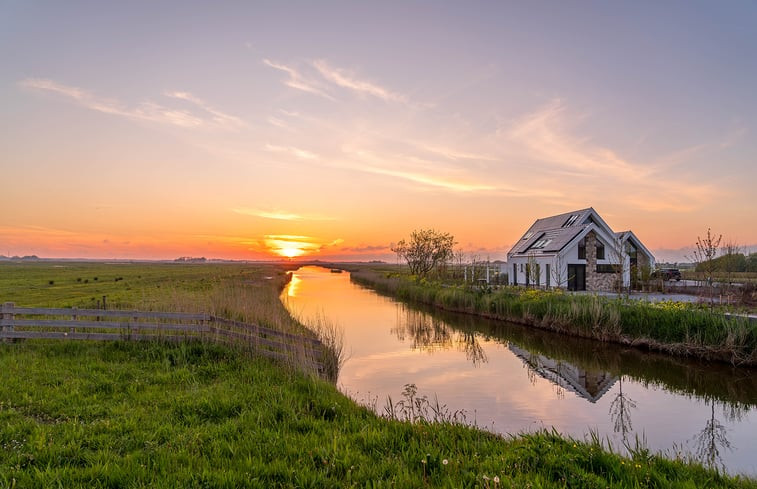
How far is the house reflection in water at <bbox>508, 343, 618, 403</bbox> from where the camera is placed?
10055 millimetres

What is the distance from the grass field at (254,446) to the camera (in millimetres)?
3930

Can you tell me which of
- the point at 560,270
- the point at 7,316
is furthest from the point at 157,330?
the point at 560,270

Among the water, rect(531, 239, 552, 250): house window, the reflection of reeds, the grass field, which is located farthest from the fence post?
rect(531, 239, 552, 250): house window

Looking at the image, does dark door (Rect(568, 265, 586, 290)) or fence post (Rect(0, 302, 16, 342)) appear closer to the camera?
fence post (Rect(0, 302, 16, 342))

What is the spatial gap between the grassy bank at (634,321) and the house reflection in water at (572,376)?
3143mm

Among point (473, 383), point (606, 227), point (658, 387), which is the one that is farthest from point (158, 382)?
point (606, 227)

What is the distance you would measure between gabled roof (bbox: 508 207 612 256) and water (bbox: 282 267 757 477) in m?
12.2

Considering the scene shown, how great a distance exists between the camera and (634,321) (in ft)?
46.8

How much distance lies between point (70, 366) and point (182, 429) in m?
4.71

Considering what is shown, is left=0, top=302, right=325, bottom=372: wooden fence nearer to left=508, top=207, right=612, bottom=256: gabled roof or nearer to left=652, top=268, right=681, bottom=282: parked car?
left=508, top=207, right=612, bottom=256: gabled roof

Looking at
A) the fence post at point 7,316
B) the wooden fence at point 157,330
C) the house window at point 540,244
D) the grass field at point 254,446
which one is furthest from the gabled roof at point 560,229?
the fence post at point 7,316

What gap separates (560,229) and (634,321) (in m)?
16.2

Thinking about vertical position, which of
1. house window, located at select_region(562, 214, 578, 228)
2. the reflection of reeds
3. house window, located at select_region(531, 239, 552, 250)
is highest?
house window, located at select_region(562, 214, 578, 228)

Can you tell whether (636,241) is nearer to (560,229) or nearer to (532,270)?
(560,229)
